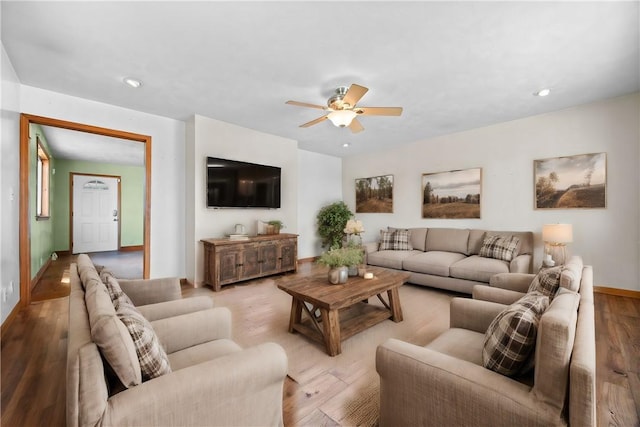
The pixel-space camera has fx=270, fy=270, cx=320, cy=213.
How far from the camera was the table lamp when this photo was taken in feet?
10.7

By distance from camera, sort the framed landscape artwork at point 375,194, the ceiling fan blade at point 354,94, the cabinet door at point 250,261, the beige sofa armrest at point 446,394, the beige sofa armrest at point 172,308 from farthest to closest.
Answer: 1. the framed landscape artwork at point 375,194
2. the cabinet door at point 250,261
3. the ceiling fan blade at point 354,94
4. the beige sofa armrest at point 172,308
5. the beige sofa armrest at point 446,394

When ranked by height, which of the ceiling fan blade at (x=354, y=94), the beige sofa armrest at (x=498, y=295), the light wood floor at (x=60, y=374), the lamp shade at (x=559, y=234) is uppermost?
the ceiling fan blade at (x=354, y=94)

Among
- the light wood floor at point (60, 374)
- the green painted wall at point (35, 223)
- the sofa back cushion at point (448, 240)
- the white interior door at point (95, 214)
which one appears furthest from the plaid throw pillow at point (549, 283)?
the white interior door at point (95, 214)

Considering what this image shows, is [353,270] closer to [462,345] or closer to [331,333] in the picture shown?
[331,333]

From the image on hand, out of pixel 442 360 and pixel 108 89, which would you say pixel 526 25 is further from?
pixel 108 89

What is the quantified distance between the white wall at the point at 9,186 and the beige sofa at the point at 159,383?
5.98 ft

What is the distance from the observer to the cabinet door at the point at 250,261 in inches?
160

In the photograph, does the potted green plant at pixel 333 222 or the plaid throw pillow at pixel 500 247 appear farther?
the potted green plant at pixel 333 222

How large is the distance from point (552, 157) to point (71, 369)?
518cm

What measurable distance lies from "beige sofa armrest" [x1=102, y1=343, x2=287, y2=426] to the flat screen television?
11.0 ft

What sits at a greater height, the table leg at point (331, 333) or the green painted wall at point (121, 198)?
the green painted wall at point (121, 198)

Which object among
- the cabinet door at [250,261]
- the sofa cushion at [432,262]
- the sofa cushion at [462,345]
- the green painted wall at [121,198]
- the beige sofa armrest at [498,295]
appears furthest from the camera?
the green painted wall at [121,198]

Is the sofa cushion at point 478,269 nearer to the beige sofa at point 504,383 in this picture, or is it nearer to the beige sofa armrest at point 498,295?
the beige sofa armrest at point 498,295

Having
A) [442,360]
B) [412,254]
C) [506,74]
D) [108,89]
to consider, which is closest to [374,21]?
[506,74]
